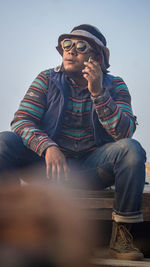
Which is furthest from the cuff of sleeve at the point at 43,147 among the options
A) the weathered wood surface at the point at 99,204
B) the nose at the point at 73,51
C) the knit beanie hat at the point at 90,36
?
the knit beanie hat at the point at 90,36

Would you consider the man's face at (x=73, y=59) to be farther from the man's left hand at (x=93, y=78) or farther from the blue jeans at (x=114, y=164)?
the blue jeans at (x=114, y=164)

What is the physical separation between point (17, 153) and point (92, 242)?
93 cm

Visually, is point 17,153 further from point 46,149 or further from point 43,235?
point 43,235

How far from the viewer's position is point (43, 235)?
2027 millimetres

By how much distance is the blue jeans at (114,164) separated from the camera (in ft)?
7.03

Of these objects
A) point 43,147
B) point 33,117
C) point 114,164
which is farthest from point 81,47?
point 114,164

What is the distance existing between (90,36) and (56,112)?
75 cm

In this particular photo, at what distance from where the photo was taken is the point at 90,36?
2863 millimetres

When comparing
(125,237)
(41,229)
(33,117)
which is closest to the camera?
(41,229)

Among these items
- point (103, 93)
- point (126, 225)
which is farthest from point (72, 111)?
point (126, 225)

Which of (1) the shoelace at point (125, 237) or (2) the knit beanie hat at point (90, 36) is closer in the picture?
(1) the shoelace at point (125, 237)

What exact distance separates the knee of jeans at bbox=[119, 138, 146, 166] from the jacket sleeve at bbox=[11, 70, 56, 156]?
0.56 meters

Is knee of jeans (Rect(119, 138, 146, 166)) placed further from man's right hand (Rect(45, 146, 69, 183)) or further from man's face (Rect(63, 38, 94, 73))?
man's face (Rect(63, 38, 94, 73))

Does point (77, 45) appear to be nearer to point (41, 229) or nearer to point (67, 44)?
point (67, 44)
